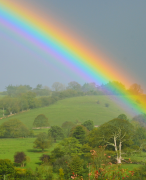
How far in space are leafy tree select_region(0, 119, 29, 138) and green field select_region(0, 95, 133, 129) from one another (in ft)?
63.3

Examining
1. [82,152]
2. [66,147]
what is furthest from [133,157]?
[66,147]

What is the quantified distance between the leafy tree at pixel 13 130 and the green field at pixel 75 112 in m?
19.3

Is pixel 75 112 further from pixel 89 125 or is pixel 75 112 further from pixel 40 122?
pixel 89 125

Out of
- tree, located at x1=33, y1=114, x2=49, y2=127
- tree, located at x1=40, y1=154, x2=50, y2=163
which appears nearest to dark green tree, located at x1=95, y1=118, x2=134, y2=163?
tree, located at x1=40, y1=154, x2=50, y2=163

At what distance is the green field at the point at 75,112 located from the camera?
109 m

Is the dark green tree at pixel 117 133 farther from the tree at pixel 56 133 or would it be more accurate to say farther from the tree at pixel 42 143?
the tree at pixel 56 133

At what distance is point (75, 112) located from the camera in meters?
126

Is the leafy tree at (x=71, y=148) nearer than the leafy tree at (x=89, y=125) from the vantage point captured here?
Yes

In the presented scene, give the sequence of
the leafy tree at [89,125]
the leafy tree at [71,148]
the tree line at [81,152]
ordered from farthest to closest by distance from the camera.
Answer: the leafy tree at [89,125] < the leafy tree at [71,148] < the tree line at [81,152]

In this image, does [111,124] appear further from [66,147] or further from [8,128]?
[8,128]

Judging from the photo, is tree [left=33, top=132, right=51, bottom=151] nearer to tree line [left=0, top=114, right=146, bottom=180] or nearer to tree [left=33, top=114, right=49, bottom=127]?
→ tree line [left=0, top=114, right=146, bottom=180]

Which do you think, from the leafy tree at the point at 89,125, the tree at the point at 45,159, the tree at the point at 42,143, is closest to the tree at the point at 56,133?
the leafy tree at the point at 89,125

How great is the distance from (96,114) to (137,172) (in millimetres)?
95747

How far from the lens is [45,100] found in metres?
148
